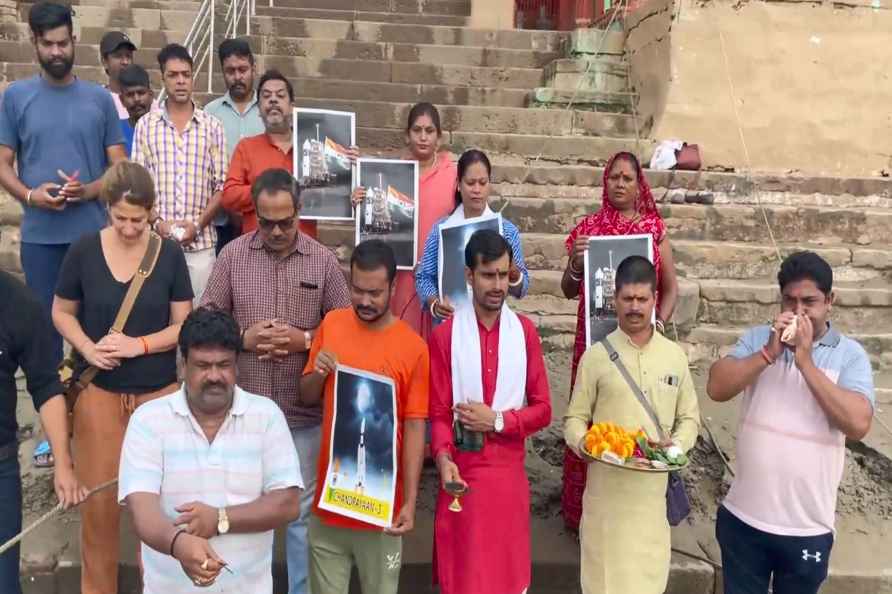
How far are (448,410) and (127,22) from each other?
25.8 feet

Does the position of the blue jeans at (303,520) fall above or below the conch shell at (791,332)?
below

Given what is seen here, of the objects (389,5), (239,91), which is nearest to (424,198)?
(239,91)

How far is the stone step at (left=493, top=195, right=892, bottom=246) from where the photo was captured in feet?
21.2

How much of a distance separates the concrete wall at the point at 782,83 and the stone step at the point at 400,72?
1.98 metres

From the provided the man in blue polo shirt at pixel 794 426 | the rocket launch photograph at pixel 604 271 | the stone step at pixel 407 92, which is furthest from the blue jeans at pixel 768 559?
the stone step at pixel 407 92

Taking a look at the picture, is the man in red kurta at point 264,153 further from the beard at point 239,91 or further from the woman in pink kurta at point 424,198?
the woman in pink kurta at point 424,198

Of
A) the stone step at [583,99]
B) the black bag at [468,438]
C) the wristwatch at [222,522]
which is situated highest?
the stone step at [583,99]

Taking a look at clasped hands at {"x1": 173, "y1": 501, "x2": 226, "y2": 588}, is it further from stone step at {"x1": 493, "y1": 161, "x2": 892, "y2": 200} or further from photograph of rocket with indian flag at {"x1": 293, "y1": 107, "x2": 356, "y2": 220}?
stone step at {"x1": 493, "y1": 161, "x2": 892, "y2": 200}

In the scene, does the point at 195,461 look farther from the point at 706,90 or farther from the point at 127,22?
the point at 127,22

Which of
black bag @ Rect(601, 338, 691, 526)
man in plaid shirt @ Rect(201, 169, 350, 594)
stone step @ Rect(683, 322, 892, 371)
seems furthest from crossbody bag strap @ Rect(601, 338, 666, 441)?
stone step @ Rect(683, 322, 892, 371)

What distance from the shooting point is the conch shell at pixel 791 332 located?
272 centimetres

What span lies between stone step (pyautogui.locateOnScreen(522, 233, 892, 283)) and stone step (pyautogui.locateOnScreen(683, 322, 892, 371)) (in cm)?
58

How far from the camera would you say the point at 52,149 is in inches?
152

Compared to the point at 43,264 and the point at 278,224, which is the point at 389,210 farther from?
the point at 43,264
